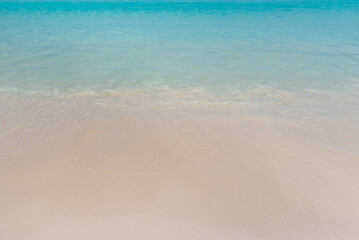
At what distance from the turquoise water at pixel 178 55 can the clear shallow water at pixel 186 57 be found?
0.03 metres

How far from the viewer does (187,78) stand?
24.0 feet

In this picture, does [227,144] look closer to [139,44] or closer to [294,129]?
[294,129]

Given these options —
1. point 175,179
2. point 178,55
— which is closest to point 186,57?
point 178,55

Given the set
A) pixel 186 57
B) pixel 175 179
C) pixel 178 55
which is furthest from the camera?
pixel 178 55

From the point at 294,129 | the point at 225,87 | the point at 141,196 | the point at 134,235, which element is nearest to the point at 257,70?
the point at 225,87

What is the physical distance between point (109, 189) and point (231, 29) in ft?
38.9

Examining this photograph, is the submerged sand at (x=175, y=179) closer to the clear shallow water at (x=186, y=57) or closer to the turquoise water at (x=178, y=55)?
the clear shallow water at (x=186, y=57)

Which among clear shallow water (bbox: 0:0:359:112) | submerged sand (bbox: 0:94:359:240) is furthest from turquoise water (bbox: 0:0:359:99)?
submerged sand (bbox: 0:94:359:240)

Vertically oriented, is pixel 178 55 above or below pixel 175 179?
above

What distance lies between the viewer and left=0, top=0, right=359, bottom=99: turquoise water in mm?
6992

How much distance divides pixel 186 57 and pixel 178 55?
341 mm

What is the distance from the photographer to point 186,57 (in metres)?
9.07

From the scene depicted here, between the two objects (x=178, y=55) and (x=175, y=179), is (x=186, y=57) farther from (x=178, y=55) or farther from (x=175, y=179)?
(x=175, y=179)

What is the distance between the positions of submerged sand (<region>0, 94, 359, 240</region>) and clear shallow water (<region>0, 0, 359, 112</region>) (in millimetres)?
1825
